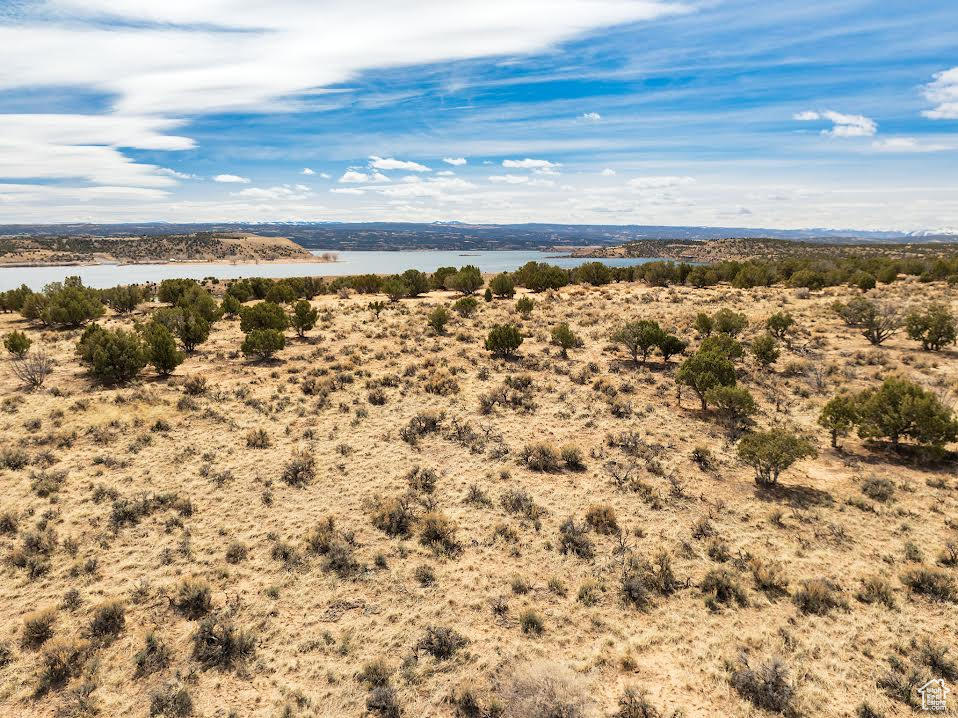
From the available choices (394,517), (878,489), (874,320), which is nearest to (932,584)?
(878,489)

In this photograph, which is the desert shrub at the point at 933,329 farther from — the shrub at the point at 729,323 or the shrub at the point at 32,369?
the shrub at the point at 32,369

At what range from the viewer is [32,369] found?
73.5ft

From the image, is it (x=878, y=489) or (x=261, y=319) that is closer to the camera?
(x=878, y=489)

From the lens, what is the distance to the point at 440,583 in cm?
1111

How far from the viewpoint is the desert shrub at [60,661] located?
8.51m

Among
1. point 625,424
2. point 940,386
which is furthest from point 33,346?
point 940,386

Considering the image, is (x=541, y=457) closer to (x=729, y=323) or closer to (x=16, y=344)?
(x=729, y=323)

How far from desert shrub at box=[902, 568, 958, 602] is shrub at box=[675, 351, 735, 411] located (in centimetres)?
1017

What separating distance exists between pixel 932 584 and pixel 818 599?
280cm

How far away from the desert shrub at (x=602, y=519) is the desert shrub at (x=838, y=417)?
32.9ft

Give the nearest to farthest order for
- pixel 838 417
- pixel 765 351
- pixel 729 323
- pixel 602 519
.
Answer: pixel 602 519 < pixel 838 417 < pixel 765 351 < pixel 729 323

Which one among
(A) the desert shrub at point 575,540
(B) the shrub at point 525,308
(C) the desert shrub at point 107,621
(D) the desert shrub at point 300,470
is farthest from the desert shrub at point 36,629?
(B) the shrub at point 525,308

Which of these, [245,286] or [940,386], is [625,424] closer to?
[940,386]

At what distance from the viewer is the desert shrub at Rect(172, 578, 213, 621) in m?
10.0
